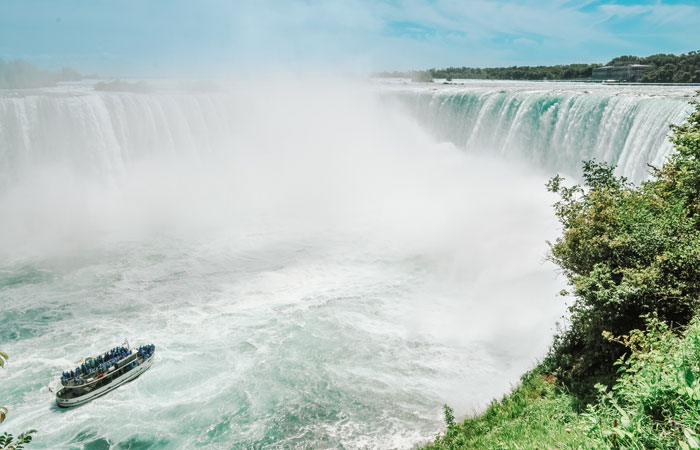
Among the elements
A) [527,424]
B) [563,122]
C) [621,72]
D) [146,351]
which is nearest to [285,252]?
[146,351]

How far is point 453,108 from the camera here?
130 ft

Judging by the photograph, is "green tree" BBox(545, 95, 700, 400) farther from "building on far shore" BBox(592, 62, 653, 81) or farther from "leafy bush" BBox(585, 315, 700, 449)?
"building on far shore" BBox(592, 62, 653, 81)

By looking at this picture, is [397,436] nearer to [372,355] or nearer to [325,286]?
[372,355]

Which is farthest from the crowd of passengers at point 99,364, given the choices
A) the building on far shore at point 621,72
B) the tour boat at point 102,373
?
the building on far shore at point 621,72

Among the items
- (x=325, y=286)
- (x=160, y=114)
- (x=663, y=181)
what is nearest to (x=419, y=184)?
(x=325, y=286)

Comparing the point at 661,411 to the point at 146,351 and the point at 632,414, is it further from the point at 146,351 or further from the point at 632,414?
the point at 146,351

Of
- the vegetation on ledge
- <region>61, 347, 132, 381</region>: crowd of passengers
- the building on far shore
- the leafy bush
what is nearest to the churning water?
<region>61, 347, 132, 381</region>: crowd of passengers

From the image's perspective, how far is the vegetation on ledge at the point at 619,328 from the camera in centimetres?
524

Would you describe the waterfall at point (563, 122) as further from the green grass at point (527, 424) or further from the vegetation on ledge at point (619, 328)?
the green grass at point (527, 424)

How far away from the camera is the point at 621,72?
51469 millimetres

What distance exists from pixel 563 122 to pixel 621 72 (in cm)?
3163

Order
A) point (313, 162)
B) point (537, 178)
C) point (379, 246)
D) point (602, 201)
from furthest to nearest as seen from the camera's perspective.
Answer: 1. point (313, 162)
2. point (537, 178)
3. point (379, 246)
4. point (602, 201)

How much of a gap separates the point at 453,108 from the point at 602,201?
31.5 m

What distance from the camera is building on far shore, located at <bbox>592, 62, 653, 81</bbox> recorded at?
47.5 m
